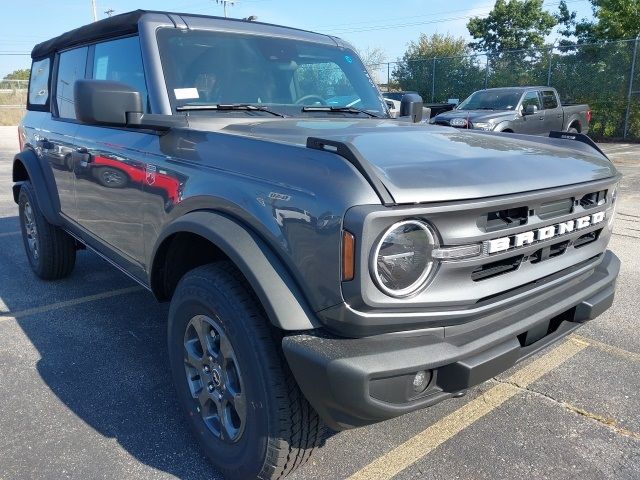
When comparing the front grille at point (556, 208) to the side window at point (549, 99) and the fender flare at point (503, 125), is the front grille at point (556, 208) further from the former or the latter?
the side window at point (549, 99)

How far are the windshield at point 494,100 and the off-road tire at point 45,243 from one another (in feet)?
34.4

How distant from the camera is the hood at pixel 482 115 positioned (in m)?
11.5

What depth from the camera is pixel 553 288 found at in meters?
2.33

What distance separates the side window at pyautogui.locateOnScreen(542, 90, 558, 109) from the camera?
1343cm

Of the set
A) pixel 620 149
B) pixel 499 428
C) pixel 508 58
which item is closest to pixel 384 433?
pixel 499 428

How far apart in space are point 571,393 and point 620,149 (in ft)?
47.5

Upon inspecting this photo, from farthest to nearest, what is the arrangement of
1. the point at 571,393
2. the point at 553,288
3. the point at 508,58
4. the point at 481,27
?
the point at 481,27 < the point at 508,58 < the point at 571,393 < the point at 553,288

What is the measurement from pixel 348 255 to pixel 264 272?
36 cm

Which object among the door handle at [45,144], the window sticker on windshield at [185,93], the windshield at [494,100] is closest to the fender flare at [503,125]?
the windshield at [494,100]

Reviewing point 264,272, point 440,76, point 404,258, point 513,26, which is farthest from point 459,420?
point 513,26

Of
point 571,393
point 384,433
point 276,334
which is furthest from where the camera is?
point 571,393

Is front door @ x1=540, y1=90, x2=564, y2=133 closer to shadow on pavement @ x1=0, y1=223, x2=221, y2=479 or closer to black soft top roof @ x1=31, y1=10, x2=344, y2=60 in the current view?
black soft top roof @ x1=31, y1=10, x2=344, y2=60

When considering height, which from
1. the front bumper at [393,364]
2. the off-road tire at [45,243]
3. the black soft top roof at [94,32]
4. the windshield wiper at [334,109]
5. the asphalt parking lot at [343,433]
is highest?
the black soft top roof at [94,32]

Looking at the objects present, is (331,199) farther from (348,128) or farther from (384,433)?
(384,433)
